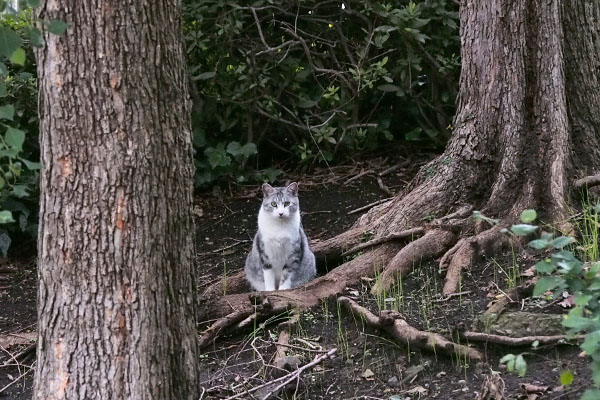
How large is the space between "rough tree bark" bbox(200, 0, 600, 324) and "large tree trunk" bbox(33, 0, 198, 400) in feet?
6.20

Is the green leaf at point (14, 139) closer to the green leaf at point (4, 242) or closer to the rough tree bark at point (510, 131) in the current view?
the rough tree bark at point (510, 131)

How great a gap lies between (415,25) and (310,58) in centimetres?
110

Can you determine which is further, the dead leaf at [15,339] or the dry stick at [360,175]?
the dry stick at [360,175]

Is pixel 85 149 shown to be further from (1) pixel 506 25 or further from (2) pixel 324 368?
(1) pixel 506 25

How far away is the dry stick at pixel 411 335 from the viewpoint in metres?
3.93

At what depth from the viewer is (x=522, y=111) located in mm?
5180

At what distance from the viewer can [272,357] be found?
4.39 metres

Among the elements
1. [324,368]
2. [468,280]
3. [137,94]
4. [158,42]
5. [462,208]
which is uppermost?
[158,42]

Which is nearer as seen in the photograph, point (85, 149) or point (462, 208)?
point (85, 149)

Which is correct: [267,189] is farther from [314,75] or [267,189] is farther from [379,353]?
[379,353]

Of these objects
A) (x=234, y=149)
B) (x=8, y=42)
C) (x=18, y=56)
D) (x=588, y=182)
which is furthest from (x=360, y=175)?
(x=8, y=42)

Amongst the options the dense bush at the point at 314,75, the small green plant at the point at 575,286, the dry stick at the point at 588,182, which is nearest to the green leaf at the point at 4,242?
the dense bush at the point at 314,75

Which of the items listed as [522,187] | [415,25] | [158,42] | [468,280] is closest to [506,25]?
[522,187]

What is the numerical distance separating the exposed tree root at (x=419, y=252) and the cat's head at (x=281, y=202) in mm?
1216
